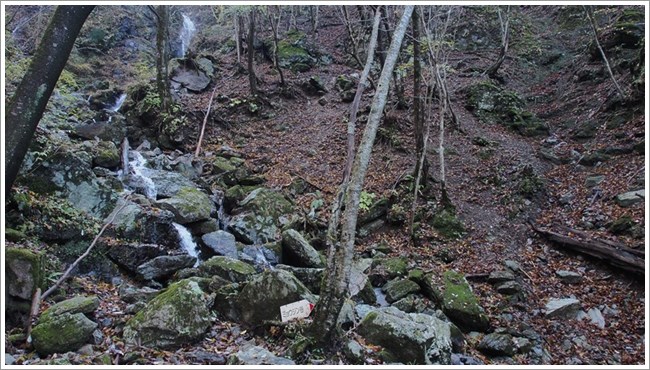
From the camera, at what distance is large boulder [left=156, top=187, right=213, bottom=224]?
29.8 feet

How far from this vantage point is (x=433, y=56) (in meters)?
10.7

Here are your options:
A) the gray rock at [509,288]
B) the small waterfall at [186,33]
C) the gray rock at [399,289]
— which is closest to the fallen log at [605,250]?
the gray rock at [509,288]

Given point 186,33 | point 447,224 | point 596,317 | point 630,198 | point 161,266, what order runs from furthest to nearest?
point 186,33, point 447,224, point 630,198, point 161,266, point 596,317

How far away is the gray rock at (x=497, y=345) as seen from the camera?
19.8ft

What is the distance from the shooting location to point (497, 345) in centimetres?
609

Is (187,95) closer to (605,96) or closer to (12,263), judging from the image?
(12,263)

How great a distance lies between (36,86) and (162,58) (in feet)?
31.9

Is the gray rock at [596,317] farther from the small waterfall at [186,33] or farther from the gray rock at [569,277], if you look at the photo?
the small waterfall at [186,33]

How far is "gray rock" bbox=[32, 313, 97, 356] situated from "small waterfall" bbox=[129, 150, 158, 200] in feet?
18.6

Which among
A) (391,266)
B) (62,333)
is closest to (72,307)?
(62,333)

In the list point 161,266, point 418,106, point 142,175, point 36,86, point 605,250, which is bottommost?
point 605,250

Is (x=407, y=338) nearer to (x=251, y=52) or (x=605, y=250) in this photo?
(x=605, y=250)

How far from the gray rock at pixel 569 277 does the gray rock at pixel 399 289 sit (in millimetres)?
2867

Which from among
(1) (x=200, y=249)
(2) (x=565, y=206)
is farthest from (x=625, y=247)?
(1) (x=200, y=249)
